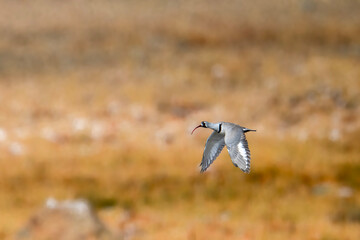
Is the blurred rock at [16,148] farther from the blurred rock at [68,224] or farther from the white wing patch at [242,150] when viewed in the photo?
the white wing patch at [242,150]

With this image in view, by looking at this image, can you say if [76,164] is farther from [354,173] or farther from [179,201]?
[354,173]

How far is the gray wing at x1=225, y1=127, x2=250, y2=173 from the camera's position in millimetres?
2598

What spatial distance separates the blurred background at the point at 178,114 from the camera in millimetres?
18375

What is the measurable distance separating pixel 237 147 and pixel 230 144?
3 centimetres

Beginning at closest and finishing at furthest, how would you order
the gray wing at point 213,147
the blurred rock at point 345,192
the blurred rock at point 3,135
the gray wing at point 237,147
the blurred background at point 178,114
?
the gray wing at point 237,147
the gray wing at point 213,147
the blurred background at point 178,114
the blurred rock at point 345,192
the blurred rock at point 3,135

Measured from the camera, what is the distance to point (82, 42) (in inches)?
1852

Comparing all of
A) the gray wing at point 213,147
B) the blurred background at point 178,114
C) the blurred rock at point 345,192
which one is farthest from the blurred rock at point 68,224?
the blurred rock at point 345,192

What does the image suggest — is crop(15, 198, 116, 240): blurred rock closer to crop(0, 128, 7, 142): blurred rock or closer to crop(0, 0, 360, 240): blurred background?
crop(0, 0, 360, 240): blurred background

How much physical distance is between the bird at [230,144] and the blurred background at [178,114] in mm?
10026

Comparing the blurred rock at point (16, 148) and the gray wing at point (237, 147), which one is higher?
the blurred rock at point (16, 148)

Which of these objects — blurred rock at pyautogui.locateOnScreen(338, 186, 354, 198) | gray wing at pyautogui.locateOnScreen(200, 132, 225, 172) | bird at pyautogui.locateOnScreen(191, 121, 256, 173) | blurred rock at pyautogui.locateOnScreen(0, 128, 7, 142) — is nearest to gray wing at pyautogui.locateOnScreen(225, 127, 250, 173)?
bird at pyautogui.locateOnScreen(191, 121, 256, 173)

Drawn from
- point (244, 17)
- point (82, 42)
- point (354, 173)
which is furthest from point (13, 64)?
point (354, 173)

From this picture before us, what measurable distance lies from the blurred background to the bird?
10.0 meters

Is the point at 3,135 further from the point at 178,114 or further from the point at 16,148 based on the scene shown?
the point at 178,114
